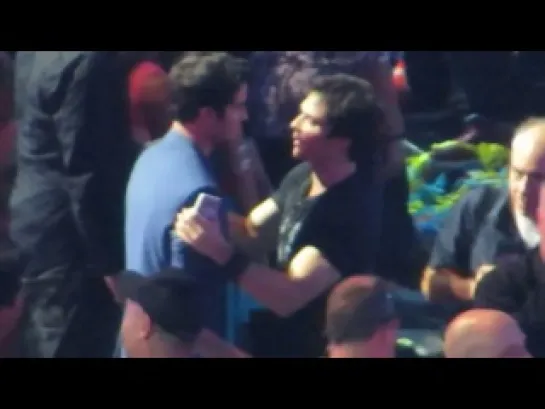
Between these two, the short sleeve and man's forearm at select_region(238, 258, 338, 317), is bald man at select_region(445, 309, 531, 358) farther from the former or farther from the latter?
the short sleeve

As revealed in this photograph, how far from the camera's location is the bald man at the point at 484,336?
231 inches

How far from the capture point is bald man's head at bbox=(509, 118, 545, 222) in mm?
5789

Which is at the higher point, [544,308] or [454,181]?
[454,181]

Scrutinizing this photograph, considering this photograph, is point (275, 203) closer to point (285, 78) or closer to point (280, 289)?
point (280, 289)

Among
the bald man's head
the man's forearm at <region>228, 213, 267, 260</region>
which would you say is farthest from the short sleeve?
the bald man's head

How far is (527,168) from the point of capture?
5.80m

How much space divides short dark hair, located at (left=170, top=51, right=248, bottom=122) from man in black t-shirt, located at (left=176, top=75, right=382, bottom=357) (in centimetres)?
26

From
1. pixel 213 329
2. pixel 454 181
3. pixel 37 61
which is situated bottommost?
pixel 213 329

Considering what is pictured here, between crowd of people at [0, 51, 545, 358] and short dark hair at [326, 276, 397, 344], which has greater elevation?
crowd of people at [0, 51, 545, 358]

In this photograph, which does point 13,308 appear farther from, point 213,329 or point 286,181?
point 286,181

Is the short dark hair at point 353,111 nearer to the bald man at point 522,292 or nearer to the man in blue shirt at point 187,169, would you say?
the man in blue shirt at point 187,169

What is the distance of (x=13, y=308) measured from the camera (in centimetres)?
604
